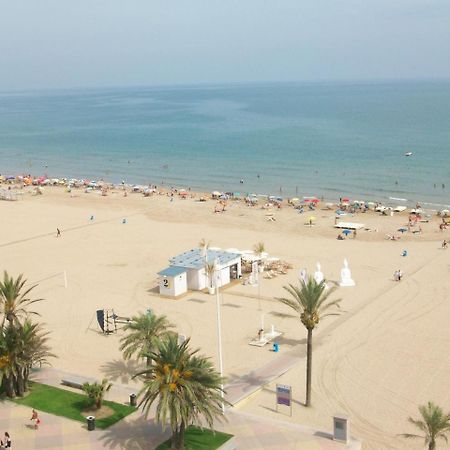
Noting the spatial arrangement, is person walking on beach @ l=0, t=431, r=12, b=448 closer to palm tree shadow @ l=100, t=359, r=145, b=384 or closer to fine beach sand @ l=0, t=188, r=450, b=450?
palm tree shadow @ l=100, t=359, r=145, b=384

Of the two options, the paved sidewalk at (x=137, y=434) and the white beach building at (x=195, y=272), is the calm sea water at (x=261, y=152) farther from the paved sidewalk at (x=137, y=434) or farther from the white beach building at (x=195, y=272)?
the paved sidewalk at (x=137, y=434)

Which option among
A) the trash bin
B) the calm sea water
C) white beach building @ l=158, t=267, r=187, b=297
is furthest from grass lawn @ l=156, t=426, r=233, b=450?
the calm sea water

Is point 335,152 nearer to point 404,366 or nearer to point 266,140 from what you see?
point 266,140

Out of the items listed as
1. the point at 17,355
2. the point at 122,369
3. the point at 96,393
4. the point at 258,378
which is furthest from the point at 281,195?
the point at 96,393

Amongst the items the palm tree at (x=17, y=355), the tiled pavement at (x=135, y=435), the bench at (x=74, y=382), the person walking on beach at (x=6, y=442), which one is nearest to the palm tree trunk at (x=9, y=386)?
Result: the palm tree at (x=17, y=355)

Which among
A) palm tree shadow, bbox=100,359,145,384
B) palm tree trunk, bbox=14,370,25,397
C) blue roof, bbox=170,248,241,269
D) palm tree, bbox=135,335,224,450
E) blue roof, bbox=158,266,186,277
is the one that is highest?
palm tree, bbox=135,335,224,450

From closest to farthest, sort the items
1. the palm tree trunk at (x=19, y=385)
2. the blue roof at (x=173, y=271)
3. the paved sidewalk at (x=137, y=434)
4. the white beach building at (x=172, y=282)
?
the paved sidewalk at (x=137, y=434), the palm tree trunk at (x=19, y=385), the white beach building at (x=172, y=282), the blue roof at (x=173, y=271)
